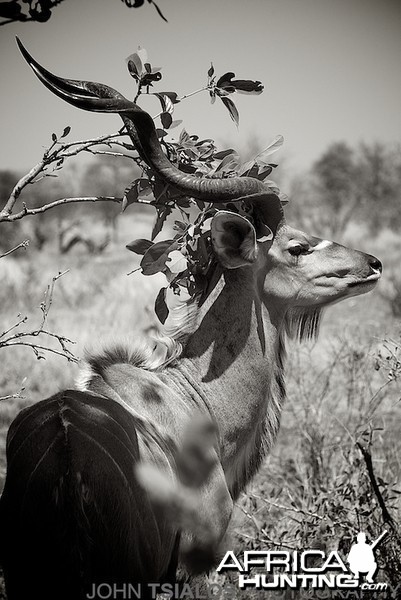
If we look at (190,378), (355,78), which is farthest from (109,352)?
(355,78)

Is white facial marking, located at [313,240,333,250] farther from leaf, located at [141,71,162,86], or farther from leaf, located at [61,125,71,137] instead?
leaf, located at [61,125,71,137]

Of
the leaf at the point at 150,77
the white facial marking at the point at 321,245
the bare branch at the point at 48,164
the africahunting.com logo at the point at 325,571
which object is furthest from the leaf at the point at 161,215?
the africahunting.com logo at the point at 325,571

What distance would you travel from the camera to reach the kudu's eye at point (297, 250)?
13.6 ft

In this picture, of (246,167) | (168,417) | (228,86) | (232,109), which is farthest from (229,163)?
(168,417)

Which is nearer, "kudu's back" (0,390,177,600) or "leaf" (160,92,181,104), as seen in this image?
"kudu's back" (0,390,177,600)

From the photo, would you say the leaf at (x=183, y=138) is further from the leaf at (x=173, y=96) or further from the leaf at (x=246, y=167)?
the leaf at (x=246, y=167)

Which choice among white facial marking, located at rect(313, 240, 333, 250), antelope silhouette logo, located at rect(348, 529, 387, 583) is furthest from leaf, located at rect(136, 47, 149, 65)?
antelope silhouette logo, located at rect(348, 529, 387, 583)

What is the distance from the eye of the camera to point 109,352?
12.3ft

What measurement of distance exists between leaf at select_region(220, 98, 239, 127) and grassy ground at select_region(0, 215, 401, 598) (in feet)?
4.44

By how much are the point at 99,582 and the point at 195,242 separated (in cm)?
183

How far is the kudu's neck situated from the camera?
3916 mm

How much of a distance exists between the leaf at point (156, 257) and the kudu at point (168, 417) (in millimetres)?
251

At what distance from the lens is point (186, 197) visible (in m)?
3.83

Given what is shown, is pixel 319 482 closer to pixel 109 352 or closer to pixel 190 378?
pixel 190 378
